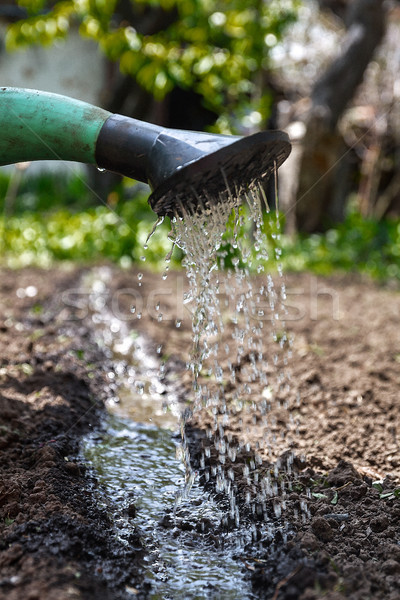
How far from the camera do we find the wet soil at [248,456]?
1559 mm

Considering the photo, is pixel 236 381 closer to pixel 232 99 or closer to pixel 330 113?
pixel 330 113

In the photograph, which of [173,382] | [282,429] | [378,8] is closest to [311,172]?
[378,8]

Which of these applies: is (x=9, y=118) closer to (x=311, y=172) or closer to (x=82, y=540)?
(x=82, y=540)

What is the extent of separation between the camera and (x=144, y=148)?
1.71 meters

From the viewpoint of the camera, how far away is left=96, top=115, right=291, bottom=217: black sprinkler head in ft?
5.28

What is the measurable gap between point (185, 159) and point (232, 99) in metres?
8.01

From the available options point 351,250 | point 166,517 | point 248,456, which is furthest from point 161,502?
point 351,250

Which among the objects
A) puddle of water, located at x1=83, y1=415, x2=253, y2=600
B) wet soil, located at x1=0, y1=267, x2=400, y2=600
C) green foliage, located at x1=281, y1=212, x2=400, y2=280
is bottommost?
puddle of water, located at x1=83, y1=415, x2=253, y2=600

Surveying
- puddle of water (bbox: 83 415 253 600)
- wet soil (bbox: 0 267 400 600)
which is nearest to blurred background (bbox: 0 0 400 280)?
wet soil (bbox: 0 267 400 600)

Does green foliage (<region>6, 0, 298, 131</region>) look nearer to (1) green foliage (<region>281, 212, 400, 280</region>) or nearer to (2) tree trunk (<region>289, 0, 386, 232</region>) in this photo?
(2) tree trunk (<region>289, 0, 386, 232</region>)

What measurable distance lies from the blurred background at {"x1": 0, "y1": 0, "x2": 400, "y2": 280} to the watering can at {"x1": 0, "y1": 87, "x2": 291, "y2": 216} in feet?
12.4

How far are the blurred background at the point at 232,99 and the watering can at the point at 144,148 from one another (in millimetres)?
3777

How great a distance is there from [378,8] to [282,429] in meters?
7.01

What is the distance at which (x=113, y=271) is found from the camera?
6.01 metres
